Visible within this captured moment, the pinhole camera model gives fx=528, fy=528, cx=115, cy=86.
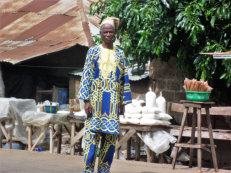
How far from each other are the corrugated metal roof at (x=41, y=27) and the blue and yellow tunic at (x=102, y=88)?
24.4 ft

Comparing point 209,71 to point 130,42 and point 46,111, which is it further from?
point 46,111

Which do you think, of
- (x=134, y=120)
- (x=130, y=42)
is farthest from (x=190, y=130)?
(x=130, y=42)

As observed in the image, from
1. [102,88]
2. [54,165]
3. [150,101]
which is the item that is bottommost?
[54,165]

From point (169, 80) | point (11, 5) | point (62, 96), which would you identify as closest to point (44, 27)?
point (62, 96)

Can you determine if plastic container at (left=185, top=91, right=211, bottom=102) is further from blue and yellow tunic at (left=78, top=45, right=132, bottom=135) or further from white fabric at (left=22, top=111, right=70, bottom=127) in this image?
white fabric at (left=22, top=111, right=70, bottom=127)

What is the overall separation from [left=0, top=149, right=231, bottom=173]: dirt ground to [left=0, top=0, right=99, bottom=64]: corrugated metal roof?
540cm

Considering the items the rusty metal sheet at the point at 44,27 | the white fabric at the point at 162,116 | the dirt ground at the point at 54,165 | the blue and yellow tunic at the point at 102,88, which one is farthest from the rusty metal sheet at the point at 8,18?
the blue and yellow tunic at the point at 102,88

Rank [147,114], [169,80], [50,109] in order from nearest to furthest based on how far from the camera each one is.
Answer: [147,114], [50,109], [169,80]

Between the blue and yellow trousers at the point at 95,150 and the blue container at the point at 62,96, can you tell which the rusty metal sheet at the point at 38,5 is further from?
the blue and yellow trousers at the point at 95,150

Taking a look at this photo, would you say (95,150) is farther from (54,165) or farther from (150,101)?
(150,101)

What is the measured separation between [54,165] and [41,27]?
28.7 feet

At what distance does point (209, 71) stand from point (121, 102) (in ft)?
11.3

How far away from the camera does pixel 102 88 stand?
5.89 m

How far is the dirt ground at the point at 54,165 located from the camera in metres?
6.95
